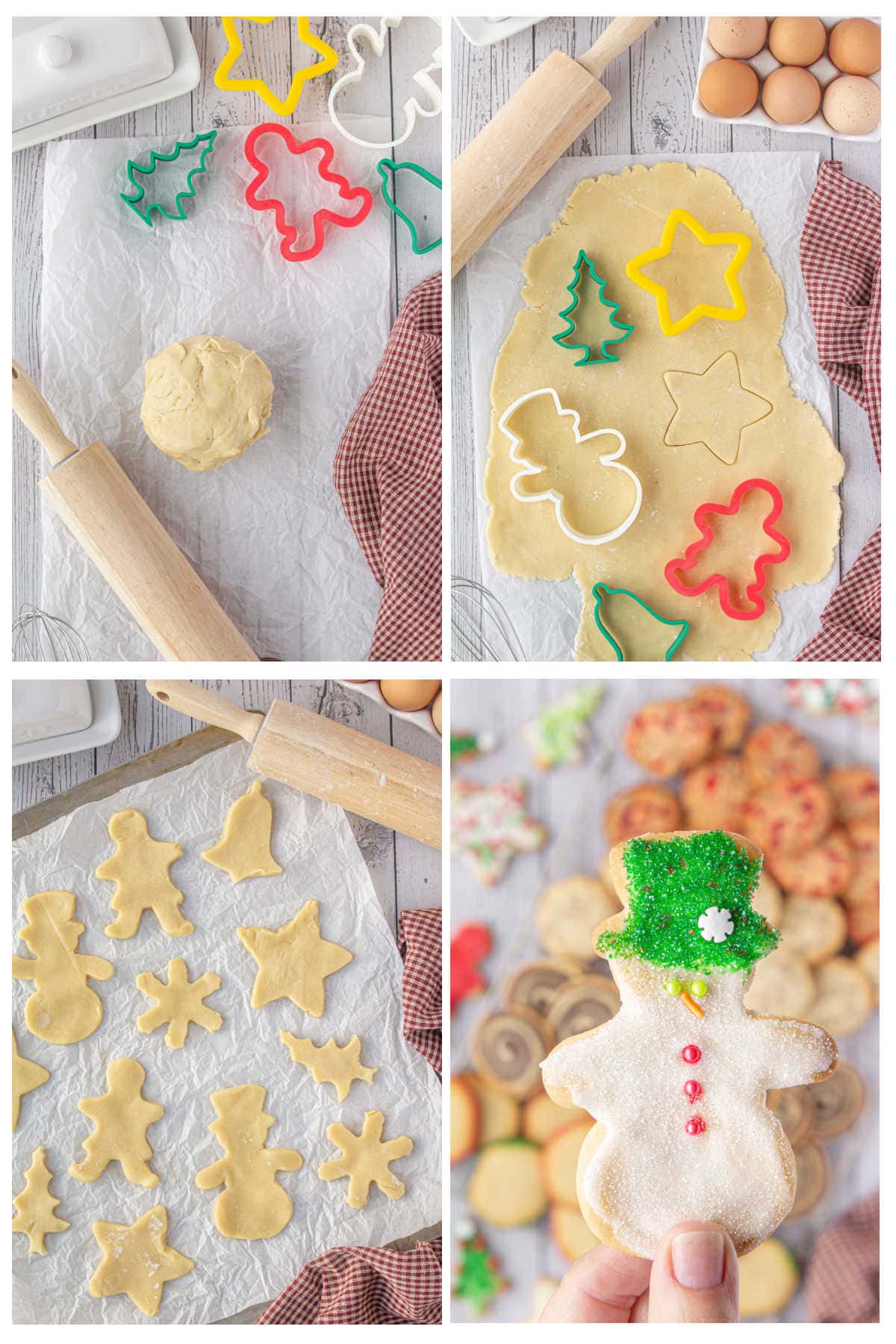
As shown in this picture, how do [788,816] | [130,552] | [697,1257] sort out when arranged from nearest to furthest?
[697,1257]
[788,816]
[130,552]

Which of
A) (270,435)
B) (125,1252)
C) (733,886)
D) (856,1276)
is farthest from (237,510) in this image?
(856,1276)

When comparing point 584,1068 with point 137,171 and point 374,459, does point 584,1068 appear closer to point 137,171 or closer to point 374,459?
point 374,459

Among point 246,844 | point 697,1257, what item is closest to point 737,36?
point 246,844

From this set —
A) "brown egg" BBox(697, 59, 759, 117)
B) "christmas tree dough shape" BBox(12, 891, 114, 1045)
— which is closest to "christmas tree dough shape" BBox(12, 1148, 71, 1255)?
"christmas tree dough shape" BBox(12, 891, 114, 1045)

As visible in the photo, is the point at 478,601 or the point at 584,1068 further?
the point at 478,601

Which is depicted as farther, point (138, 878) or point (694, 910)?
point (138, 878)

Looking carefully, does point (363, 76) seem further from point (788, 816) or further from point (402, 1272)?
point (402, 1272)
